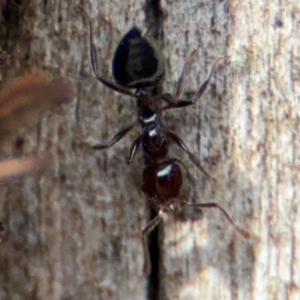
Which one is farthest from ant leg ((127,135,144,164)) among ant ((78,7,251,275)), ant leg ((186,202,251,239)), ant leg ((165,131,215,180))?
ant leg ((186,202,251,239))

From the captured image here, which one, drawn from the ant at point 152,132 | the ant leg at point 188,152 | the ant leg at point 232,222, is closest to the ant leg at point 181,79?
the ant at point 152,132

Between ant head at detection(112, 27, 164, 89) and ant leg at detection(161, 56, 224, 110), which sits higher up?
ant head at detection(112, 27, 164, 89)

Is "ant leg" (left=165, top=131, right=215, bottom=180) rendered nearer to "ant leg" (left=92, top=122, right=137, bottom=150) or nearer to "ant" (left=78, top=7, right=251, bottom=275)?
"ant" (left=78, top=7, right=251, bottom=275)

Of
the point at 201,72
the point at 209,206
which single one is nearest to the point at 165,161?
the point at 209,206

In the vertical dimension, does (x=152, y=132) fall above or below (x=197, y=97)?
below

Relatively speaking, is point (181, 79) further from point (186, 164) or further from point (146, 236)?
point (146, 236)

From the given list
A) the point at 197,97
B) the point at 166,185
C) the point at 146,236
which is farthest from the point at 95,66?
the point at 146,236
